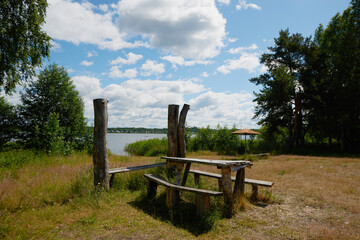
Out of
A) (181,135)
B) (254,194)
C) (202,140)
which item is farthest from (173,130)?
(202,140)

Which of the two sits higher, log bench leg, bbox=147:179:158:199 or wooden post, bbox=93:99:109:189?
wooden post, bbox=93:99:109:189

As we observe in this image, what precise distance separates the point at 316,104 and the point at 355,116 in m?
3.06

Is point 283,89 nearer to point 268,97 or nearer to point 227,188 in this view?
point 268,97

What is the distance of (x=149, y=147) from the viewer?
63.9 feet

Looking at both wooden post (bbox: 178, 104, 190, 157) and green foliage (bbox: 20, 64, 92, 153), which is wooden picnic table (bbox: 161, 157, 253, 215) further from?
green foliage (bbox: 20, 64, 92, 153)

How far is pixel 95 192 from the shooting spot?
17.3 ft

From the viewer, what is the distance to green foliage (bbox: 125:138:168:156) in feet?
59.5

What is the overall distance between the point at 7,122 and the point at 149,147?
10.5 meters

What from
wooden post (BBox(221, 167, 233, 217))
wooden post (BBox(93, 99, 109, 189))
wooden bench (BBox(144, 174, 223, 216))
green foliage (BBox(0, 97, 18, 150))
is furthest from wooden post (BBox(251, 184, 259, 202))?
green foliage (BBox(0, 97, 18, 150))

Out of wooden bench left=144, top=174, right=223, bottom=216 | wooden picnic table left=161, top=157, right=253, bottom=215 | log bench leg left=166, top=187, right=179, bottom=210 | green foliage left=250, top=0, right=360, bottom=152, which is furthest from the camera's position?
green foliage left=250, top=0, right=360, bottom=152

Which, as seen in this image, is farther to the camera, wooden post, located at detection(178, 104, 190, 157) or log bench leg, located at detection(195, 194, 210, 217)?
wooden post, located at detection(178, 104, 190, 157)

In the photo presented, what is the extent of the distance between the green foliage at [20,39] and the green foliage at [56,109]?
2576 millimetres

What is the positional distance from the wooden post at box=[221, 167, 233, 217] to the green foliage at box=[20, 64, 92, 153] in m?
11.1

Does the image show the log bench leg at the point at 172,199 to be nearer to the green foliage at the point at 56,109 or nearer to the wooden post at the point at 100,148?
the wooden post at the point at 100,148
